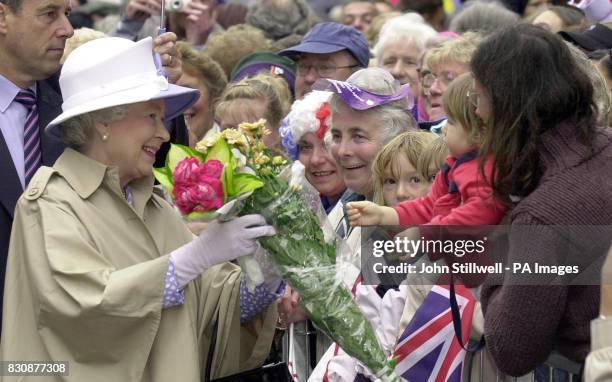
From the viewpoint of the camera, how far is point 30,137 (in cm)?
541

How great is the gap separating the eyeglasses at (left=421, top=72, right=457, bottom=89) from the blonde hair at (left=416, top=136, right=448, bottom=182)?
1.54 metres

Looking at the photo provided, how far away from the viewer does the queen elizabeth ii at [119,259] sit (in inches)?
174

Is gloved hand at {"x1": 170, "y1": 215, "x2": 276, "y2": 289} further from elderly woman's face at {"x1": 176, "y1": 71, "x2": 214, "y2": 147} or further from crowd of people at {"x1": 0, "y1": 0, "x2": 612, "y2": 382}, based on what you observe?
elderly woman's face at {"x1": 176, "y1": 71, "x2": 214, "y2": 147}

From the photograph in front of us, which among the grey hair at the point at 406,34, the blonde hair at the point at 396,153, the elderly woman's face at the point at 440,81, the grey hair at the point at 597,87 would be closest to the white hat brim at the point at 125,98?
the blonde hair at the point at 396,153

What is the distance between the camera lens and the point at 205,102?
8219 millimetres

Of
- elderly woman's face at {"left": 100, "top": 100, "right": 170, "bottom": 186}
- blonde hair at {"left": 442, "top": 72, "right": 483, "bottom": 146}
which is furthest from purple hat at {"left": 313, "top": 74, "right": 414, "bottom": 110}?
elderly woman's face at {"left": 100, "top": 100, "right": 170, "bottom": 186}

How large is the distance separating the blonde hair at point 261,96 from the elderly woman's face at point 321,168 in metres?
0.87

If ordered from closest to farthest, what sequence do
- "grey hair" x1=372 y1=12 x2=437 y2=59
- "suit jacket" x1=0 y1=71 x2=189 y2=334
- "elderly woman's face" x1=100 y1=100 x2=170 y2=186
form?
"elderly woman's face" x1=100 y1=100 x2=170 y2=186 < "suit jacket" x1=0 y1=71 x2=189 y2=334 < "grey hair" x1=372 y1=12 x2=437 y2=59

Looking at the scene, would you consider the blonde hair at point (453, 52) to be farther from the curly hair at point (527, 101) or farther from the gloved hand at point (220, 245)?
the gloved hand at point (220, 245)

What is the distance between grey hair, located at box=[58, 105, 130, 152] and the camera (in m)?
4.70

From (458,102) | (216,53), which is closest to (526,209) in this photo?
(458,102)

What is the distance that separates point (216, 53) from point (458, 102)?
487cm

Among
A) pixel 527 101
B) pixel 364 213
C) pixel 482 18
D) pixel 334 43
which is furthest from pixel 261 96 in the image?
pixel 527 101

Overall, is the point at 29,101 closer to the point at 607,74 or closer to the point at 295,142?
the point at 295,142
